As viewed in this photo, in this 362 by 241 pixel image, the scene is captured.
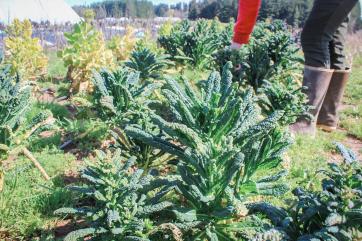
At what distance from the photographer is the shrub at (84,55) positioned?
4.65 meters

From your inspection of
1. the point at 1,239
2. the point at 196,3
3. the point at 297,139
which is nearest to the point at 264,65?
the point at 297,139

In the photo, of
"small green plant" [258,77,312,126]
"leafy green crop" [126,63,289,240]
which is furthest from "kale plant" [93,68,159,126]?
"small green plant" [258,77,312,126]

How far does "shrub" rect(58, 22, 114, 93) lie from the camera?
465 cm

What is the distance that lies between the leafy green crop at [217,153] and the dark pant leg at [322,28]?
6.23 ft

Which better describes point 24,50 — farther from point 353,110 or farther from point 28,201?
point 353,110

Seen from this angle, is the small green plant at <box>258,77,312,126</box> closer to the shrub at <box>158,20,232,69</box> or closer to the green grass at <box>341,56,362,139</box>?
the green grass at <box>341,56,362,139</box>

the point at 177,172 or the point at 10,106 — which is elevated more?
the point at 10,106

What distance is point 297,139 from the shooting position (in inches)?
144

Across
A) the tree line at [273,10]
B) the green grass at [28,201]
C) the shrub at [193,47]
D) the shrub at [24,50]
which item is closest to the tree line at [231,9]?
the tree line at [273,10]

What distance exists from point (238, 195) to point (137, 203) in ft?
1.75

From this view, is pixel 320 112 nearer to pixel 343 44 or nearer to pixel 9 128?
pixel 343 44

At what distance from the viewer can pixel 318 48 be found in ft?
12.1

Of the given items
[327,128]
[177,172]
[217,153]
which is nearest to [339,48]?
[327,128]

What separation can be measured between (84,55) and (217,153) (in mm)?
3402
